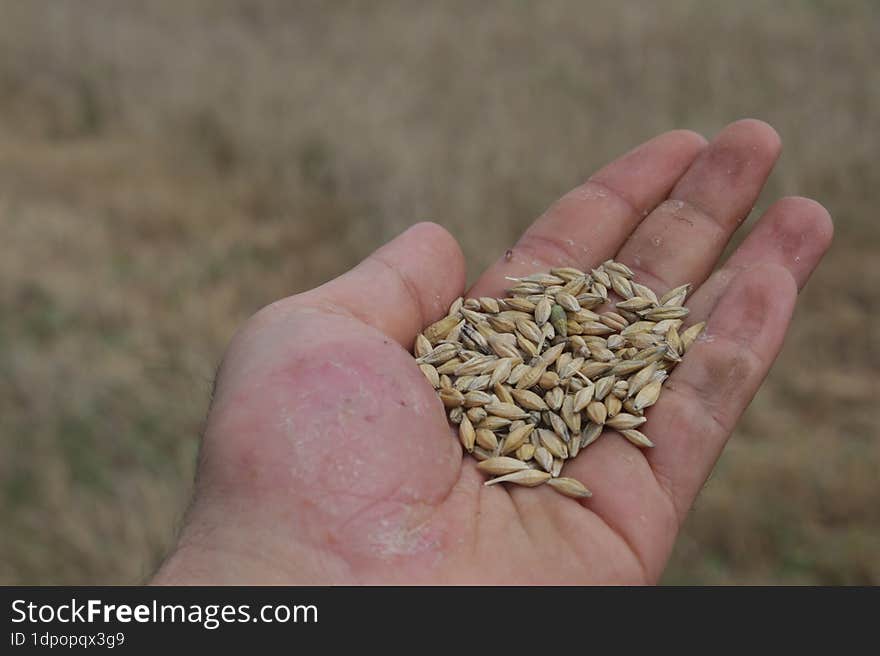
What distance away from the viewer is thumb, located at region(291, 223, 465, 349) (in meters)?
2.87

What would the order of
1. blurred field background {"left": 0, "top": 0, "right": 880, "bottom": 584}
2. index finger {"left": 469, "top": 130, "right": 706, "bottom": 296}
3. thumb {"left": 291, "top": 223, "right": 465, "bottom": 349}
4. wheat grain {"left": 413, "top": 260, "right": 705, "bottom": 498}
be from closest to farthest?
wheat grain {"left": 413, "top": 260, "right": 705, "bottom": 498}, thumb {"left": 291, "top": 223, "right": 465, "bottom": 349}, index finger {"left": 469, "top": 130, "right": 706, "bottom": 296}, blurred field background {"left": 0, "top": 0, "right": 880, "bottom": 584}

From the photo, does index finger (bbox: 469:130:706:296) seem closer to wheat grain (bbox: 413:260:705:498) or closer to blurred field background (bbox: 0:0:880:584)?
wheat grain (bbox: 413:260:705:498)

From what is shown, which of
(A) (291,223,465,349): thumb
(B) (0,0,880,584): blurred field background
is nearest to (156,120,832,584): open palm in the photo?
(A) (291,223,465,349): thumb

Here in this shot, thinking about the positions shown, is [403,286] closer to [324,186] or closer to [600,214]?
[600,214]

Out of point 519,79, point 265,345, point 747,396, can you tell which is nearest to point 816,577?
point 747,396

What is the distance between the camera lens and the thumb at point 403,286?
2.87 meters

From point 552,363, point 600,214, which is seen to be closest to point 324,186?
point 600,214

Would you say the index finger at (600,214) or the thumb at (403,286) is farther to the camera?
the index finger at (600,214)

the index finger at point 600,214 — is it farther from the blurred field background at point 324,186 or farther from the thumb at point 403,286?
the blurred field background at point 324,186

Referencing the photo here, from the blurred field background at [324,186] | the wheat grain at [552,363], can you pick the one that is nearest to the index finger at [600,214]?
the wheat grain at [552,363]

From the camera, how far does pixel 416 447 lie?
2.42m

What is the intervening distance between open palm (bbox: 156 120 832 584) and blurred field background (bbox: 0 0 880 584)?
126 cm

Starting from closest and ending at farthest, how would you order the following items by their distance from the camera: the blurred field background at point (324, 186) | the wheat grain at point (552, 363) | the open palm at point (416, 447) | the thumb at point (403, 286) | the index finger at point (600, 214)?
1. the open palm at point (416, 447)
2. the wheat grain at point (552, 363)
3. the thumb at point (403, 286)
4. the index finger at point (600, 214)
5. the blurred field background at point (324, 186)

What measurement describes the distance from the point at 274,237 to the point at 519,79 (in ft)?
8.93
